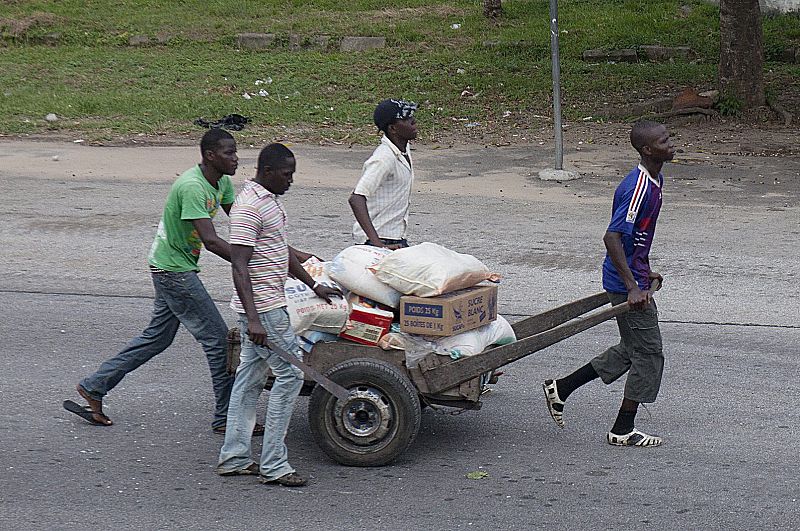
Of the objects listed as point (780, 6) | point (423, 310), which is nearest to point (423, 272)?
point (423, 310)

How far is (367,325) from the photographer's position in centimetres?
555

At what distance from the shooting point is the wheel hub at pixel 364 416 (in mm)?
5391

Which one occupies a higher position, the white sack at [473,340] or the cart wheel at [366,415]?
the white sack at [473,340]

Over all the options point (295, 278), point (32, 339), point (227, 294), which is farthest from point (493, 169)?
point (295, 278)

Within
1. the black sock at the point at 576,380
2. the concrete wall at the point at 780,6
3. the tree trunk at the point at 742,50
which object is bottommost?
the black sock at the point at 576,380

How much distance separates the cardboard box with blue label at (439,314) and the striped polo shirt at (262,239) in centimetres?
64

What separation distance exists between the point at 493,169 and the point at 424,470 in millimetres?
8857

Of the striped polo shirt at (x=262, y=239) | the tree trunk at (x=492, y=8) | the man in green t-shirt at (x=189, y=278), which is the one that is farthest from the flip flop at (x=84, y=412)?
the tree trunk at (x=492, y=8)

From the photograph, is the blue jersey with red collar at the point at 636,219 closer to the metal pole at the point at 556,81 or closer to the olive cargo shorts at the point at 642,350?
the olive cargo shorts at the point at 642,350

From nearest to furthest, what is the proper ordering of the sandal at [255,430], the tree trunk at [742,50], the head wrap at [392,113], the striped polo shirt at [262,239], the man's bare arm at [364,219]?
1. the striped polo shirt at [262,239]
2. the sandal at [255,430]
3. the man's bare arm at [364,219]
4. the head wrap at [392,113]
5. the tree trunk at [742,50]

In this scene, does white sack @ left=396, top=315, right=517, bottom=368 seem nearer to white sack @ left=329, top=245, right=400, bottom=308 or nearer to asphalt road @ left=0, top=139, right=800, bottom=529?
white sack @ left=329, top=245, right=400, bottom=308

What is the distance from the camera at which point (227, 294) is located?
8.91 meters

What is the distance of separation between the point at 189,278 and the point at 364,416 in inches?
46.6

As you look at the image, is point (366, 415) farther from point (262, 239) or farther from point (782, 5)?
point (782, 5)
